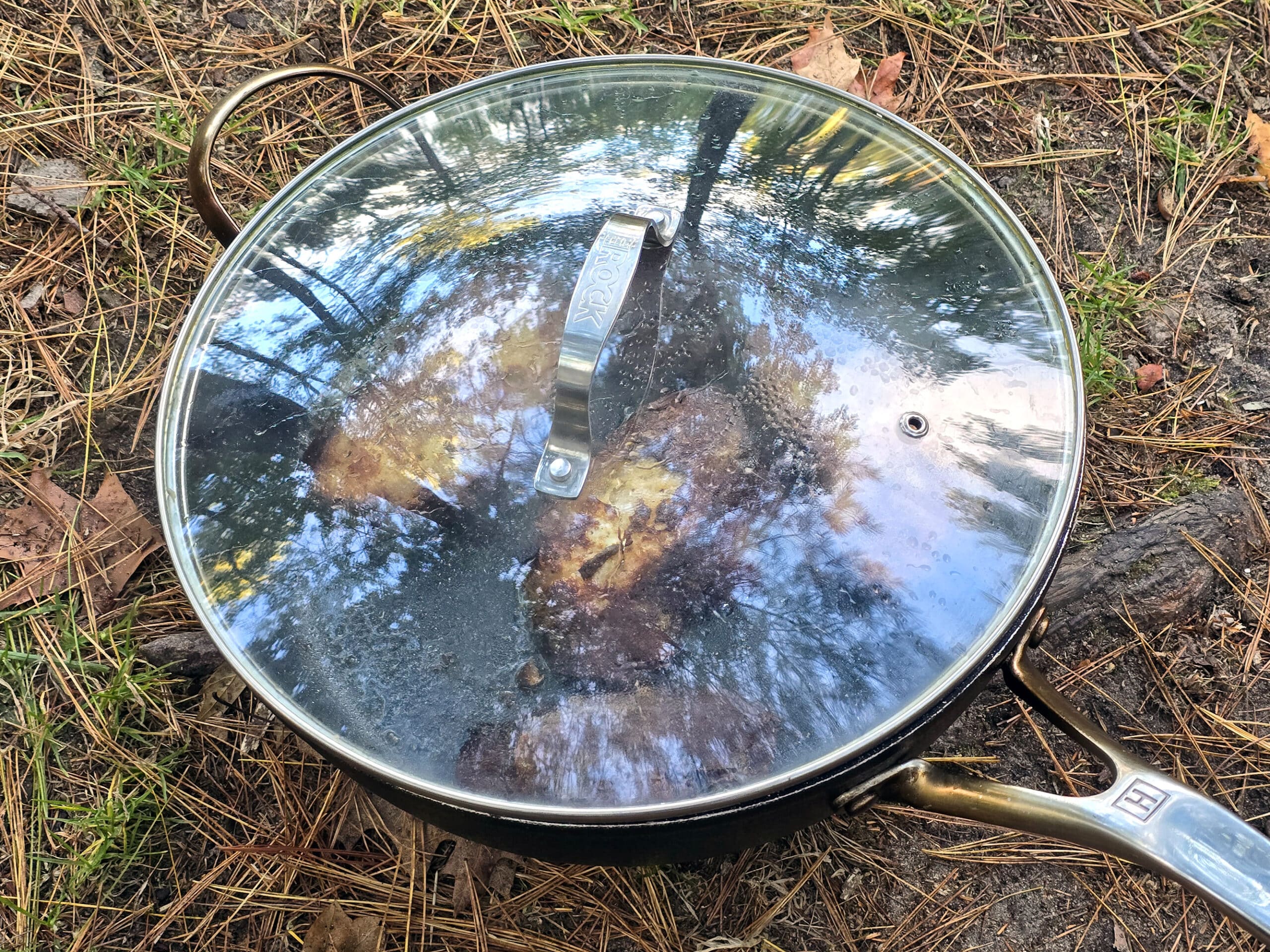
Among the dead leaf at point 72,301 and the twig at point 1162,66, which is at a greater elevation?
the twig at point 1162,66

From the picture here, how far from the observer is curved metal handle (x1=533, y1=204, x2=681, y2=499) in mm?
745

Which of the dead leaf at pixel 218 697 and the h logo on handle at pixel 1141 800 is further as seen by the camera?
the dead leaf at pixel 218 697

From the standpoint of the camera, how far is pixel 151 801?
4.13 ft

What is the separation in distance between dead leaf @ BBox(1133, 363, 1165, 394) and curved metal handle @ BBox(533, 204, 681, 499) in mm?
1077

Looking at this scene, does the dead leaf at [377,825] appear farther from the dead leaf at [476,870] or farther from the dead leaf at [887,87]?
the dead leaf at [887,87]

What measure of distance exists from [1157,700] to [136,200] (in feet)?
6.19

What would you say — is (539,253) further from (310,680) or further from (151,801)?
(151,801)

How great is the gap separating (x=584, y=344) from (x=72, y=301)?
1.26 m

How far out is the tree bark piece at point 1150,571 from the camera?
1.31 m

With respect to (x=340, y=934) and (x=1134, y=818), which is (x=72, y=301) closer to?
(x=340, y=934)

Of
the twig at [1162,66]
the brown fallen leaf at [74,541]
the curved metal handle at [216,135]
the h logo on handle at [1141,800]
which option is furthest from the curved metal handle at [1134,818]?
the twig at [1162,66]

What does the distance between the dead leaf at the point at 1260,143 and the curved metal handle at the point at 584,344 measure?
1433 mm

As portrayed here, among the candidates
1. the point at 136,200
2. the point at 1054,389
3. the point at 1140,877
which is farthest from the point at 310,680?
the point at 136,200

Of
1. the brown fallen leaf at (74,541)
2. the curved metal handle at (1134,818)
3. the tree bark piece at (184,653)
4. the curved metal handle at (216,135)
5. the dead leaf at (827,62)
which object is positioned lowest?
the tree bark piece at (184,653)
